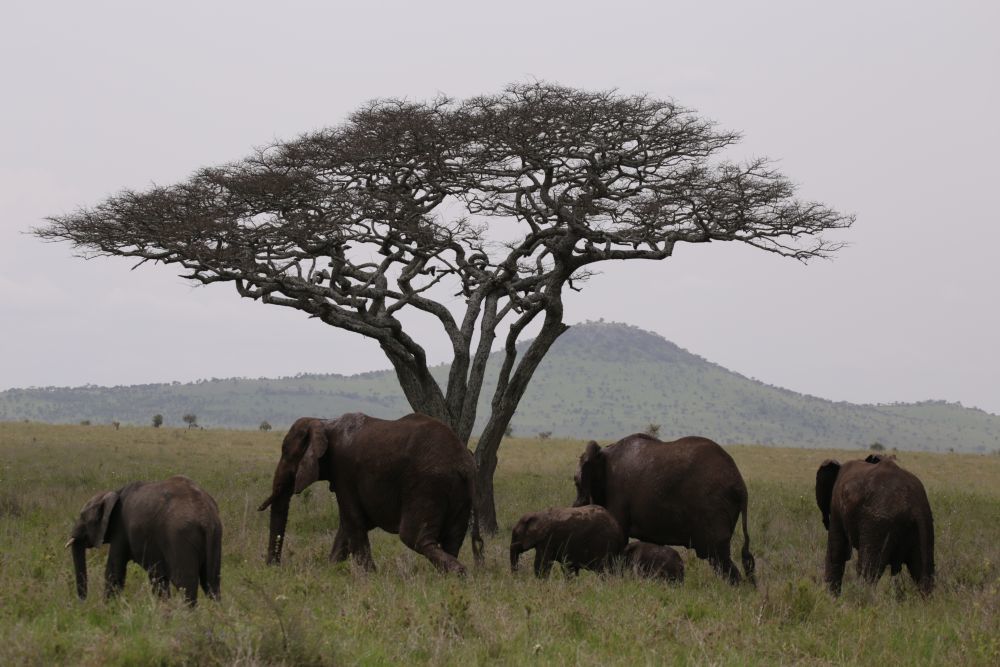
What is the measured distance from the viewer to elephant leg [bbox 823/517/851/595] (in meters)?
11.4

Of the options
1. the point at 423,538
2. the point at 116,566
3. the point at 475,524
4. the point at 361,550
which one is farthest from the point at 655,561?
the point at 116,566

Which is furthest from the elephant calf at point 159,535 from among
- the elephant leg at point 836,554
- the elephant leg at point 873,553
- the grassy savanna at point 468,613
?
the elephant leg at point 836,554

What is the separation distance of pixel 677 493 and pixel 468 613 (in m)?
4.28

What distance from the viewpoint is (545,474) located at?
29.5 m

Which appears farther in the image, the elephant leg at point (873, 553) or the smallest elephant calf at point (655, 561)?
the smallest elephant calf at point (655, 561)

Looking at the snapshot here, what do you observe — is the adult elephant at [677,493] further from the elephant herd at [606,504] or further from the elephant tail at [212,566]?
the elephant tail at [212,566]

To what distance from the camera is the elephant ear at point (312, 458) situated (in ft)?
40.8

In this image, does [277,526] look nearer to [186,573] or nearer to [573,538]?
[573,538]

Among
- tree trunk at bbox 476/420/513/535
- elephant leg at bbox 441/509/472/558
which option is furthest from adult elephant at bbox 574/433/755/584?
tree trunk at bbox 476/420/513/535

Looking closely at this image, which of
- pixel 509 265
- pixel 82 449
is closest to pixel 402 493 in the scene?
pixel 509 265

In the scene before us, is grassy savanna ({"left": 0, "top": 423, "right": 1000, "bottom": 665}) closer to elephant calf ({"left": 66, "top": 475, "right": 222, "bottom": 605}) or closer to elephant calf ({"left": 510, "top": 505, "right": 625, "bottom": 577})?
elephant calf ({"left": 66, "top": 475, "right": 222, "bottom": 605})

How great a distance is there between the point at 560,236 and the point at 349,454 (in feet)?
34.3

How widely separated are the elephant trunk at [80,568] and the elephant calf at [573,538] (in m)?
4.86

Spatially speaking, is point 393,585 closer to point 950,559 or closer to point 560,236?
point 950,559
